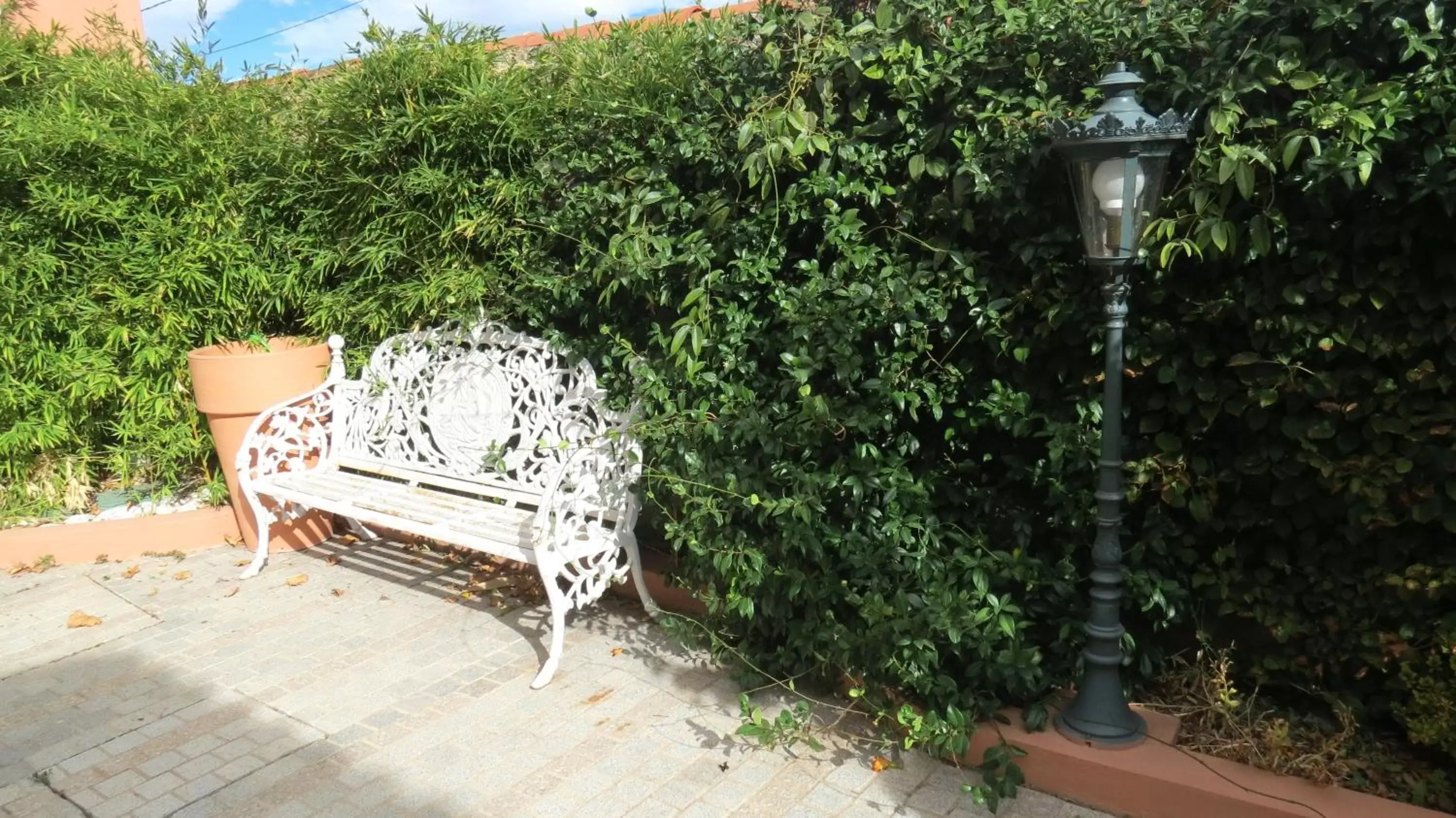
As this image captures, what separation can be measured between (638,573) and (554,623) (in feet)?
1.70

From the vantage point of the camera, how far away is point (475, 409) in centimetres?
451

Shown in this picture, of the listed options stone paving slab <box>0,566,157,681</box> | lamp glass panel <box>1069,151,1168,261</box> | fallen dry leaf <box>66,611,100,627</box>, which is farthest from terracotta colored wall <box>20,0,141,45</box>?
lamp glass panel <box>1069,151,1168,261</box>

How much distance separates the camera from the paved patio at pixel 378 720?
2920 millimetres

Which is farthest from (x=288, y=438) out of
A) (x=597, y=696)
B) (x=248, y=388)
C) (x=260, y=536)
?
(x=597, y=696)

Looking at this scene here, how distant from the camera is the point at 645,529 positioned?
14.6 feet

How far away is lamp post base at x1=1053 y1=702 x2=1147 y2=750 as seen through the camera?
2.80 meters

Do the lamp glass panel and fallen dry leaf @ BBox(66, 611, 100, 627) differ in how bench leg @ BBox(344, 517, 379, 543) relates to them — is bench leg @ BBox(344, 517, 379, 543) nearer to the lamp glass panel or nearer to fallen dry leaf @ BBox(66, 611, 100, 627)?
fallen dry leaf @ BBox(66, 611, 100, 627)

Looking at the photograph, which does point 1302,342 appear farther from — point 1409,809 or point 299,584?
point 299,584

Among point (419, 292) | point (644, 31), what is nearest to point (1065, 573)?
point (644, 31)

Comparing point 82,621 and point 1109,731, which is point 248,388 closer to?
point 82,621

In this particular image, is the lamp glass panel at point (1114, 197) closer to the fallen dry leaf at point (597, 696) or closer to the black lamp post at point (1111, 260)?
the black lamp post at point (1111, 260)

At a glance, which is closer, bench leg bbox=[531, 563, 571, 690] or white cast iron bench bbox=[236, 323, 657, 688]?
bench leg bbox=[531, 563, 571, 690]

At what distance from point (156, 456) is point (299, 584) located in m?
1.51

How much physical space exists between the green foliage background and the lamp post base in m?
0.17
